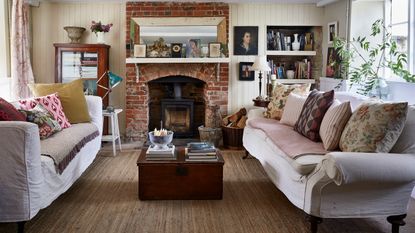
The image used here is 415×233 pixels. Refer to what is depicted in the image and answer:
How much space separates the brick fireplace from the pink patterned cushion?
182 centimetres

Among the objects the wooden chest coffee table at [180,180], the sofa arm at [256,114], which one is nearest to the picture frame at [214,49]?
the sofa arm at [256,114]

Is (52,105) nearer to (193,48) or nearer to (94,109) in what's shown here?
(94,109)

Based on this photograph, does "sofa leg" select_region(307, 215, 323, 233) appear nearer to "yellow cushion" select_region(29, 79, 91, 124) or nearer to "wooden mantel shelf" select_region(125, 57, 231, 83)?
"yellow cushion" select_region(29, 79, 91, 124)

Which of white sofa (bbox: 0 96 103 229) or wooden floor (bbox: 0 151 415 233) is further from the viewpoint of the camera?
wooden floor (bbox: 0 151 415 233)

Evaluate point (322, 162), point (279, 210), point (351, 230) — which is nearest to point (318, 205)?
point (322, 162)

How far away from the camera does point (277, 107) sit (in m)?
4.73

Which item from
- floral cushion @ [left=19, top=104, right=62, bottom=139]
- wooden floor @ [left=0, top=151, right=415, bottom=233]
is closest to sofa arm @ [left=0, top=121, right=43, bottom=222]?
wooden floor @ [left=0, top=151, right=415, bottom=233]

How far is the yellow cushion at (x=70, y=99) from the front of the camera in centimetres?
439

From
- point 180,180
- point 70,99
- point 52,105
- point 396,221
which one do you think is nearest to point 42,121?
point 52,105

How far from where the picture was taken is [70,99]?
4.42 meters

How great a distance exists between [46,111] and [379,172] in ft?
9.27

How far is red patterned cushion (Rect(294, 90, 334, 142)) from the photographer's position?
3.47 meters

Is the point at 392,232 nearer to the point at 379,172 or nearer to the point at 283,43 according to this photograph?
the point at 379,172

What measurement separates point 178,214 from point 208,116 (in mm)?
2984
